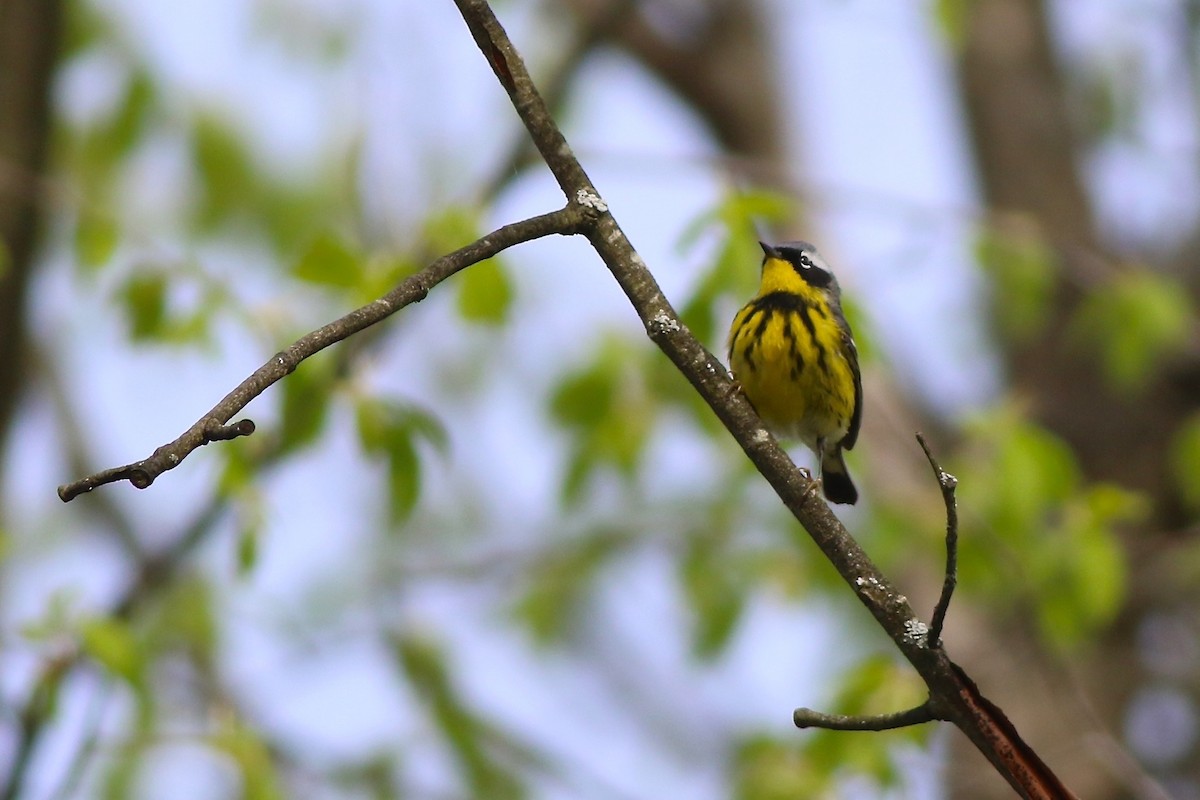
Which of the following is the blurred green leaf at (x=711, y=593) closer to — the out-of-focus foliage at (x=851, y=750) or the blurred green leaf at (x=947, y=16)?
the out-of-focus foliage at (x=851, y=750)

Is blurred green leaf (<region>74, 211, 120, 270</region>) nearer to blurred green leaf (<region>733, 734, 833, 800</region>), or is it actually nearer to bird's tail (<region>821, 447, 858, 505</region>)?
bird's tail (<region>821, 447, 858, 505</region>)

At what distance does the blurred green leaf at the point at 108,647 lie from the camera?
4.37 metres

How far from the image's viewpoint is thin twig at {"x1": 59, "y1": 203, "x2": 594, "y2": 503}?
202 cm

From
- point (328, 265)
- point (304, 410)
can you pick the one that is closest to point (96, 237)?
point (304, 410)

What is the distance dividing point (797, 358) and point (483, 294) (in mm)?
1478

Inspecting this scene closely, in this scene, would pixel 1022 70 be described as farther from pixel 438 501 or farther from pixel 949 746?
pixel 438 501

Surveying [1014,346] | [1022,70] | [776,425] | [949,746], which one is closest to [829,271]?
[776,425]

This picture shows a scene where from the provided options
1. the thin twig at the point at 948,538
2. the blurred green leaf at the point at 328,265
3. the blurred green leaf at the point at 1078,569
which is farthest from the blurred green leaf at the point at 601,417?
the thin twig at the point at 948,538

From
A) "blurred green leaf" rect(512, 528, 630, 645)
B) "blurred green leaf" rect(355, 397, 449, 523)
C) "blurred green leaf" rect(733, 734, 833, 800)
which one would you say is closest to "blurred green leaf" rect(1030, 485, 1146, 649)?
"blurred green leaf" rect(733, 734, 833, 800)

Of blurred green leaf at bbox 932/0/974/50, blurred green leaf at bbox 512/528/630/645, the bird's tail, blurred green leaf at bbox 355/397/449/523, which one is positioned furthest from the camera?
blurred green leaf at bbox 512/528/630/645

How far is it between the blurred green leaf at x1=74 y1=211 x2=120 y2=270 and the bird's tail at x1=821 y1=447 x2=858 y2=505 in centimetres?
321

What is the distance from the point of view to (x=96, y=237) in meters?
5.19

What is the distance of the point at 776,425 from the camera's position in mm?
5574

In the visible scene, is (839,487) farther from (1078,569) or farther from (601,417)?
(601,417)
